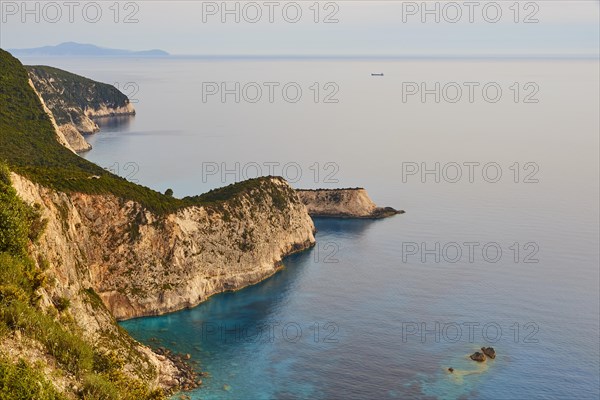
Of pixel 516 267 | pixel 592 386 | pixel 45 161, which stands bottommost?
pixel 592 386

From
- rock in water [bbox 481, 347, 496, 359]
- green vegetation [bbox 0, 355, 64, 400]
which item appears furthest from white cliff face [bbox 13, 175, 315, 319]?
rock in water [bbox 481, 347, 496, 359]

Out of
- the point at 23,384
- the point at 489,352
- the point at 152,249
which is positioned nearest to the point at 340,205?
the point at 152,249

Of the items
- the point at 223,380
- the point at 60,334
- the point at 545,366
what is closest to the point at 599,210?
the point at 545,366

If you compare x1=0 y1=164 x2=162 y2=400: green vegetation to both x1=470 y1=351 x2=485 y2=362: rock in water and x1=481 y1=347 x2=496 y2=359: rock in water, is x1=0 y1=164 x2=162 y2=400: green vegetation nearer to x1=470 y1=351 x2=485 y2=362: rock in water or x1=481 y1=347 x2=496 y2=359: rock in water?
x1=470 y1=351 x2=485 y2=362: rock in water

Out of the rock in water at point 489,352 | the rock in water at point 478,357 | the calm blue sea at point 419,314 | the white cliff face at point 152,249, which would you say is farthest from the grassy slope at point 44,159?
the rock in water at point 489,352

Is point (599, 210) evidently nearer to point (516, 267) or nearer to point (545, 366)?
point (516, 267)

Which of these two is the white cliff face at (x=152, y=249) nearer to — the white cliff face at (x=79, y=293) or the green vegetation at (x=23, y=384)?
the white cliff face at (x=79, y=293)

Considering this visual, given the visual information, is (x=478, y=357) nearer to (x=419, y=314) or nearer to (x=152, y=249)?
(x=419, y=314)
